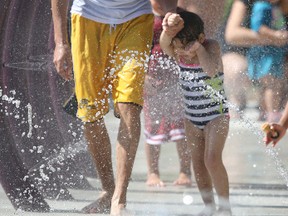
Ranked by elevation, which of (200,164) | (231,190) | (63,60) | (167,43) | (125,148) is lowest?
(231,190)

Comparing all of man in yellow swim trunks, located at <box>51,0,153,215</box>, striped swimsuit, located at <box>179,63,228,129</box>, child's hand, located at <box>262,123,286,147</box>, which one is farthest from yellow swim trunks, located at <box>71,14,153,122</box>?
child's hand, located at <box>262,123,286,147</box>

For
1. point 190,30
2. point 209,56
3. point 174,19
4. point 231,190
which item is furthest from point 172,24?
point 231,190

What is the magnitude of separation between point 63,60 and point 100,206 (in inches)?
30.5

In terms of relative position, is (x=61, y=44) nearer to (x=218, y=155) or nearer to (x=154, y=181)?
(x=218, y=155)

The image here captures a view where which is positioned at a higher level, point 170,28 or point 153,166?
point 170,28

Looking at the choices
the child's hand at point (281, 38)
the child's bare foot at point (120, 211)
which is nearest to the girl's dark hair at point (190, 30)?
the child's bare foot at point (120, 211)

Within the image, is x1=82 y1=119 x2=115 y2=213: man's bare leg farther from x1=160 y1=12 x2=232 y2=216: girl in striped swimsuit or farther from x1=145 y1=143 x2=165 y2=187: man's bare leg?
x1=145 y1=143 x2=165 y2=187: man's bare leg

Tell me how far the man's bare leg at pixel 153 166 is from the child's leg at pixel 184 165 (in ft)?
0.39

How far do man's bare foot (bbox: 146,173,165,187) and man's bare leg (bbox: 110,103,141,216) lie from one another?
1.28m

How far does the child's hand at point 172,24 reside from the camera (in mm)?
5891

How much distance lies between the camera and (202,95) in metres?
6.07

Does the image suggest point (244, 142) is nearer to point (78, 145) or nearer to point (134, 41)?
point (78, 145)

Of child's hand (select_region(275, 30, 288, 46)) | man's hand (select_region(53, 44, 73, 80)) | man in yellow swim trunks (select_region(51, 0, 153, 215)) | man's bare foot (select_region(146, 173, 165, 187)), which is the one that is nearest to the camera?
man in yellow swim trunks (select_region(51, 0, 153, 215))

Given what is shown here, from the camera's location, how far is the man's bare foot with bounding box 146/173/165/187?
722 cm
